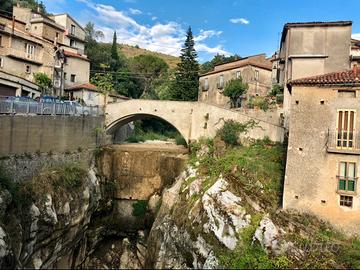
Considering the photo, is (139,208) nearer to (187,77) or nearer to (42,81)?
(42,81)

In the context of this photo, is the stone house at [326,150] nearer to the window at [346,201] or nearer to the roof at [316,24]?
the window at [346,201]

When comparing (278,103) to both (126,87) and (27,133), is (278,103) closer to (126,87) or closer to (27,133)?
(27,133)

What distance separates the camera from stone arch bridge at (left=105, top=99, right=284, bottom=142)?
25.2 metres

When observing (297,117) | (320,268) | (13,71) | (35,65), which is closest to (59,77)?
(35,65)

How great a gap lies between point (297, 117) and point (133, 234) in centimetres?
1394

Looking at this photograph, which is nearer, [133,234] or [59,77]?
[133,234]

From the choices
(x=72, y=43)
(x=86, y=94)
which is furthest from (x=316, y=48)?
(x=72, y=43)

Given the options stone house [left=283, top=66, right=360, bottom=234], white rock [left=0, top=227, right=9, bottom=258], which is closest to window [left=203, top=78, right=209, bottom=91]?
stone house [left=283, top=66, right=360, bottom=234]

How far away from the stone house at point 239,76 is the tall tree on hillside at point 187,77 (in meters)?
2.13

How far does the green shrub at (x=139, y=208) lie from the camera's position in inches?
933

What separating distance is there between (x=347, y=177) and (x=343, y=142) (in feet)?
5.47

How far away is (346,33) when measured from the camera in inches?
954

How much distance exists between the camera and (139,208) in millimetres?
23859

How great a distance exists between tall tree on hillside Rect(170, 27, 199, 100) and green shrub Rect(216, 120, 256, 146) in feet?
66.1
